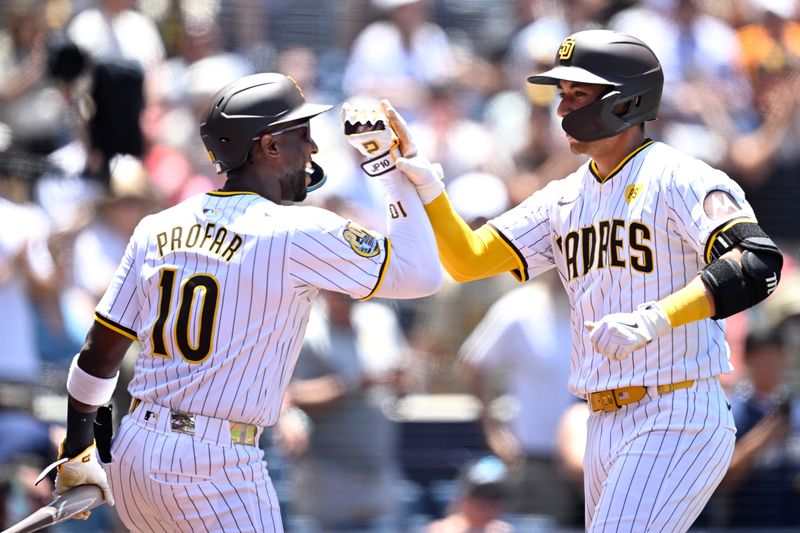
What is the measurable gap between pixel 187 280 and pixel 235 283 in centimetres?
15

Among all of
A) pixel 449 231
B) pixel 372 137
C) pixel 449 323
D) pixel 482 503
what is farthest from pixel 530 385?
pixel 372 137

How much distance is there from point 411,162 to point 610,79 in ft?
2.28

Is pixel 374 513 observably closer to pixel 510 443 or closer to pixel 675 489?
pixel 510 443

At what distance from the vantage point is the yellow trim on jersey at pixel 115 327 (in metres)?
4.11

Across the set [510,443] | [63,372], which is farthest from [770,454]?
[63,372]

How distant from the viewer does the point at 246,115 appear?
403 cm

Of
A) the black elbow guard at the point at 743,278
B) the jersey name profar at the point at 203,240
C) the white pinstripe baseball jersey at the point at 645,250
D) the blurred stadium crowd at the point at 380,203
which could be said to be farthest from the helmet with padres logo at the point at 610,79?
the blurred stadium crowd at the point at 380,203

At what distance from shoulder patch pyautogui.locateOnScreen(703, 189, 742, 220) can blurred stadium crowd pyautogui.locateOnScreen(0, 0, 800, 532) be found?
8.91ft

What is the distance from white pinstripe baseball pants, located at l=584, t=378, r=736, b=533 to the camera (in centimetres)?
392

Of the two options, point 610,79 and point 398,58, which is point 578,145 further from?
point 398,58

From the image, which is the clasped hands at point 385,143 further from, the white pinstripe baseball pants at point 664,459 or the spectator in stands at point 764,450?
the spectator in stands at point 764,450

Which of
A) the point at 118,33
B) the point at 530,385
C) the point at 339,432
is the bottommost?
the point at 339,432

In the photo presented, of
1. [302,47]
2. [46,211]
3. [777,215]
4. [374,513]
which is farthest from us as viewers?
[302,47]

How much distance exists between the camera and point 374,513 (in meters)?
6.73
